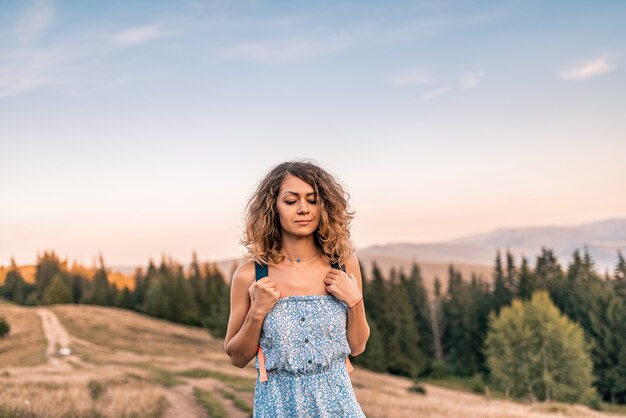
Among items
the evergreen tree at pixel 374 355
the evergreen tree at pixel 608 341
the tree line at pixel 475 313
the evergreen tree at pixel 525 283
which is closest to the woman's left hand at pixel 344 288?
the tree line at pixel 475 313

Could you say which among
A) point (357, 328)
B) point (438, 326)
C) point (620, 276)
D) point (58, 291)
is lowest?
point (438, 326)

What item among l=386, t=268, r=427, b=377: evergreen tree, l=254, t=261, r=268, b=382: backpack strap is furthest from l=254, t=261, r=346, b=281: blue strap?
l=386, t=268, r=427, b=377: evergreen tree

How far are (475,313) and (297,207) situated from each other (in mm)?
73884

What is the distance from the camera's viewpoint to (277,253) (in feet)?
10.8

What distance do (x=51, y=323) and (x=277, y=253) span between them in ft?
177

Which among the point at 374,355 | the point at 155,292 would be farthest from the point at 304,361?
the point at 155,292

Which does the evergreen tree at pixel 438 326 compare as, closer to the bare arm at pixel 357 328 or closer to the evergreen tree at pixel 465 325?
the evergreen tree at pixel 465 325

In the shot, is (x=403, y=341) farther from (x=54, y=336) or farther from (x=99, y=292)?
(x=99, y=292)

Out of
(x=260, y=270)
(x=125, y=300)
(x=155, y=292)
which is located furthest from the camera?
(x=125, y=300)

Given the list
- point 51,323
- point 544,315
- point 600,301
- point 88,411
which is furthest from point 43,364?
point 600,301

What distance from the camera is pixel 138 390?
57.0 feet

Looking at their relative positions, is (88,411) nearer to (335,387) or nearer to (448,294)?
(335,387)

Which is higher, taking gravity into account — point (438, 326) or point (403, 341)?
point (438, 326)

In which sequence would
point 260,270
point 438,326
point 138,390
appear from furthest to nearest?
point 438,326
point 138,390
point 260,270
